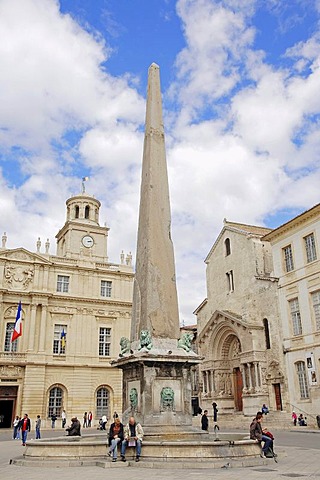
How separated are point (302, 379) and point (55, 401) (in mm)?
18137

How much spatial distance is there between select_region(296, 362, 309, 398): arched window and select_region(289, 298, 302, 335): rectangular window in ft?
5.65

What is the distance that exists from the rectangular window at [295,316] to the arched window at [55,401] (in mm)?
18097

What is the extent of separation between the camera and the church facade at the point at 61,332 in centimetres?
3275

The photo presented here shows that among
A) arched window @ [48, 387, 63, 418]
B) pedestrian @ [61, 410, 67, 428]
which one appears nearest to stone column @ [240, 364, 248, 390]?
pedestrian @ [61, 410, 67, 428]

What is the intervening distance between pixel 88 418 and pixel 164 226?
25074 mm

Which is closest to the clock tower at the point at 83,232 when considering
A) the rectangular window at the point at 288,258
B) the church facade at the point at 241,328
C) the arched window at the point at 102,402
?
the arched window at the point at 102,402

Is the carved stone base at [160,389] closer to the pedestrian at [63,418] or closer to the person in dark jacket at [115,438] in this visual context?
the person in dark jacket at [115,438]

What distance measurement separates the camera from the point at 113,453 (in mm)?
9273

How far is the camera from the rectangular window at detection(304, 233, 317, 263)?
24.6 meters

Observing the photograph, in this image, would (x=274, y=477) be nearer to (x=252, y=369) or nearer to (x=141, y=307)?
(x=141, y=307)

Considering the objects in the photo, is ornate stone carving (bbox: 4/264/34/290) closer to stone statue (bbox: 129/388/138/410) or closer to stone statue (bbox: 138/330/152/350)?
stone statue (bbox: 129/388/138/410)

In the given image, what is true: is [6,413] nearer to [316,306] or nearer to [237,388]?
[237,388]

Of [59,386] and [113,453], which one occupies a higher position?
[59,386]

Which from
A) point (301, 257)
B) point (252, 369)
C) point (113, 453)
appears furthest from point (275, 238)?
point (113, 453)
